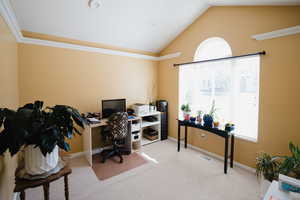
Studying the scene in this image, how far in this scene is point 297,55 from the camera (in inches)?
77.5

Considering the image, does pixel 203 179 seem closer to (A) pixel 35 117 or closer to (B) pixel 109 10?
(A) pixel 35 117

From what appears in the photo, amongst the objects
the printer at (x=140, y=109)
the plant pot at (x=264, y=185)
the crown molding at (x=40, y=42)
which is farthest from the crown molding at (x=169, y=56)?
the plant pot at (x=264, y=185)

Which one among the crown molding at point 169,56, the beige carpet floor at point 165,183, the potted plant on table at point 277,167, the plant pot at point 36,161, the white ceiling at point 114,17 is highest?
the white ceiling at point 114,17

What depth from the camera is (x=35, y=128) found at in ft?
3.41

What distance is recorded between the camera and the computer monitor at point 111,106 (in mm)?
3045

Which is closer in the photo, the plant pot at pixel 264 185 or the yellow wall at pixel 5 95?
the yellow wall at pixel 5 95

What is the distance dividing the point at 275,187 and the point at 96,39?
3.50 meters

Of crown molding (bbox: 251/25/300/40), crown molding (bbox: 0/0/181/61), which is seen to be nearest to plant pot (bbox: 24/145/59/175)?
crown molding (bbox: 0/0/181/61)

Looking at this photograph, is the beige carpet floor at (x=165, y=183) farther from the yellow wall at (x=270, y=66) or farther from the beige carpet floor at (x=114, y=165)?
the yellow wall at (x=270, y=66)

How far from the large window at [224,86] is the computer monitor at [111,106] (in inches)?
59.5

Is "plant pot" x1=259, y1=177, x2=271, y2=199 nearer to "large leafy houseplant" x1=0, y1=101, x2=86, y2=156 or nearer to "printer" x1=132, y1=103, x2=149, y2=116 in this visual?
"large leafy houseplant" x1=0, y1=101, x2=86, y2=156

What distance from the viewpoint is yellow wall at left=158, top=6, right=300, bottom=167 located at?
6.64 ft

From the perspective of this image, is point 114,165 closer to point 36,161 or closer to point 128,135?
point 128,135

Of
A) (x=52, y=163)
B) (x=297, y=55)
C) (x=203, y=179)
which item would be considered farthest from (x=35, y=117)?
(x=297, y=55)
